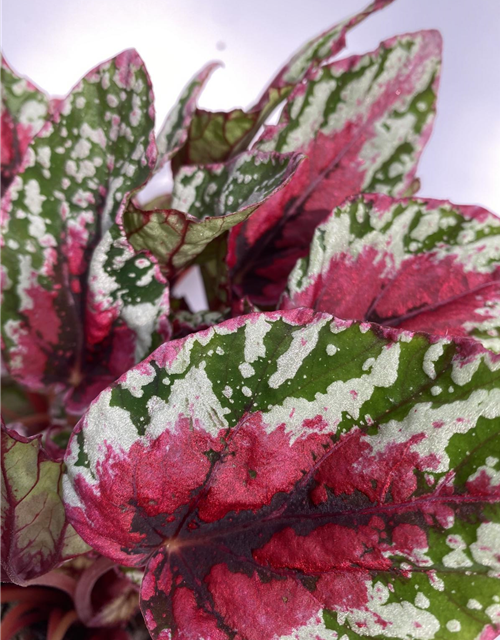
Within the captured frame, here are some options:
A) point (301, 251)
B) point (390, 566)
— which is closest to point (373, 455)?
point (390, 566)

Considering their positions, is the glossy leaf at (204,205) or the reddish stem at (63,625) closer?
the glossy leaf at (204,205)

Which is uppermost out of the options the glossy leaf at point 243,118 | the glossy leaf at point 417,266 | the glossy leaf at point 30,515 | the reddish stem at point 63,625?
the glossy leaf at point 243,118

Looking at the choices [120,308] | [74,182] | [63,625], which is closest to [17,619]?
[63,625]

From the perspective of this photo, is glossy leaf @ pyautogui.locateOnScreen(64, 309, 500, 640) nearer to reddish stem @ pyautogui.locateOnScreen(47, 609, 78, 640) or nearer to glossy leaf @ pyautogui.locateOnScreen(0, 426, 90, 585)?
glossy leaf @ pyautogui.locateOnScreen(0, 426, 90, 585)

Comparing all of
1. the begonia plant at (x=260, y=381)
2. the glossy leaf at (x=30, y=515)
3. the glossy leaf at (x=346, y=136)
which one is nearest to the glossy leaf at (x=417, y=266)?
the begonia plant at (x=260, y=381)

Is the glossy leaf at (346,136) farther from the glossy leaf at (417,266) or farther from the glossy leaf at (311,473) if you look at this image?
the glossy leaf at (311,473)

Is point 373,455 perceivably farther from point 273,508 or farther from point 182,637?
point 182,637

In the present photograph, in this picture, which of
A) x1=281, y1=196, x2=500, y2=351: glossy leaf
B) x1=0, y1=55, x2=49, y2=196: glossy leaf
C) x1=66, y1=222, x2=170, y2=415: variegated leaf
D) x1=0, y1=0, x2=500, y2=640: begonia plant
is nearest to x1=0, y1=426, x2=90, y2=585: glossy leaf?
x1=0, y1=0, x2=500, y2=640: begonia plant
